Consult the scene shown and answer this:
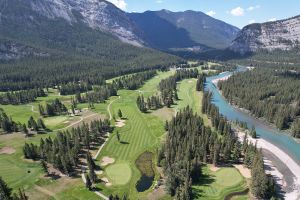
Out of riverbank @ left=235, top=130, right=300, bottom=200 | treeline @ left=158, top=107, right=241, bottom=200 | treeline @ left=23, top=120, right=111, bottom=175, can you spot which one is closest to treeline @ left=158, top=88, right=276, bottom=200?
treeline @ left=158, top=107, right=241, bottom=200

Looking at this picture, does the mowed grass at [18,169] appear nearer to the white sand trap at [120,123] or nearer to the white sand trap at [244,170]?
the white sand trap at [120,123]

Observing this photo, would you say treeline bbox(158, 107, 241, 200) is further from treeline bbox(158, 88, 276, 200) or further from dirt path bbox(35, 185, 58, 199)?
dirt path bbox(35, 185, 58, 199)

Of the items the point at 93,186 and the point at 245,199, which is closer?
the point at 245,199

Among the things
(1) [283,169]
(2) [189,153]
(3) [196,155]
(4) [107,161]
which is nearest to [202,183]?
(2) [189,153]

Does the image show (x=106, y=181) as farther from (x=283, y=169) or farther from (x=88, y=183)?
(x=283, y=169)

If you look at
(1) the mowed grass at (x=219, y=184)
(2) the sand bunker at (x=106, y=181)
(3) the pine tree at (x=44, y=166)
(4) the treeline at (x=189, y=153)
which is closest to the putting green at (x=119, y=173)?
(2) the sand bunker at (x=106, y=181)

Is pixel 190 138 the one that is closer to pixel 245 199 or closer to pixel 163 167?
pixel 163 167

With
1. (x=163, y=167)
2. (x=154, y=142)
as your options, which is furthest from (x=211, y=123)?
(x=163, y=167)
